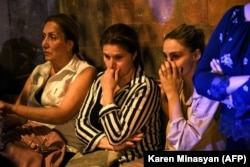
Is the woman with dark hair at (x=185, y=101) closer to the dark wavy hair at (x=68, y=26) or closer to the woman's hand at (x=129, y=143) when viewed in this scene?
the woman's hand at (x=129, y=143)

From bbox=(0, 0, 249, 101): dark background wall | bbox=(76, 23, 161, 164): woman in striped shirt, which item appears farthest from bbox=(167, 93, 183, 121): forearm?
bbox=(0, 0, 249, 101): dark background wall

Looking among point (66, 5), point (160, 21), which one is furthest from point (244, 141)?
point (66, 5)

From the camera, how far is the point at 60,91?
8.88ft

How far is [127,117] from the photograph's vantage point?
2275mm

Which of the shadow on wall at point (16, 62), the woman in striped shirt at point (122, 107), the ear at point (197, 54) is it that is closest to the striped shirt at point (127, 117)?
the woman in striped shirt at point (122, 107)

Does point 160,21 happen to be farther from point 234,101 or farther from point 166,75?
point 234,101

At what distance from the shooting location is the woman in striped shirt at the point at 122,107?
2283mm

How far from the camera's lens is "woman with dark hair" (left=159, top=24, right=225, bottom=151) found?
6.63 ft

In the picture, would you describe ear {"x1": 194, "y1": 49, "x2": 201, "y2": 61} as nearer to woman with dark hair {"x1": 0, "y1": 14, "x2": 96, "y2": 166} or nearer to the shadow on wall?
woman with dark hair {"x1": 0, "y1": 14, "x2": 96, "y2": 166}

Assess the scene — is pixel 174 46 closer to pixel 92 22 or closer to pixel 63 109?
pixel 63 109

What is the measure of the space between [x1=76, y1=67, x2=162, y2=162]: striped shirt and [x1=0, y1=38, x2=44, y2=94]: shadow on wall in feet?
2.98

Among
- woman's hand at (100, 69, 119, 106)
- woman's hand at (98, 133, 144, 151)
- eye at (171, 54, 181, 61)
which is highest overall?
eye at (171, 54, 181, 61)

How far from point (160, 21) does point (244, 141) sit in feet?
3.39

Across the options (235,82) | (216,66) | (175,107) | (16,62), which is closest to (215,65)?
(216,66)
